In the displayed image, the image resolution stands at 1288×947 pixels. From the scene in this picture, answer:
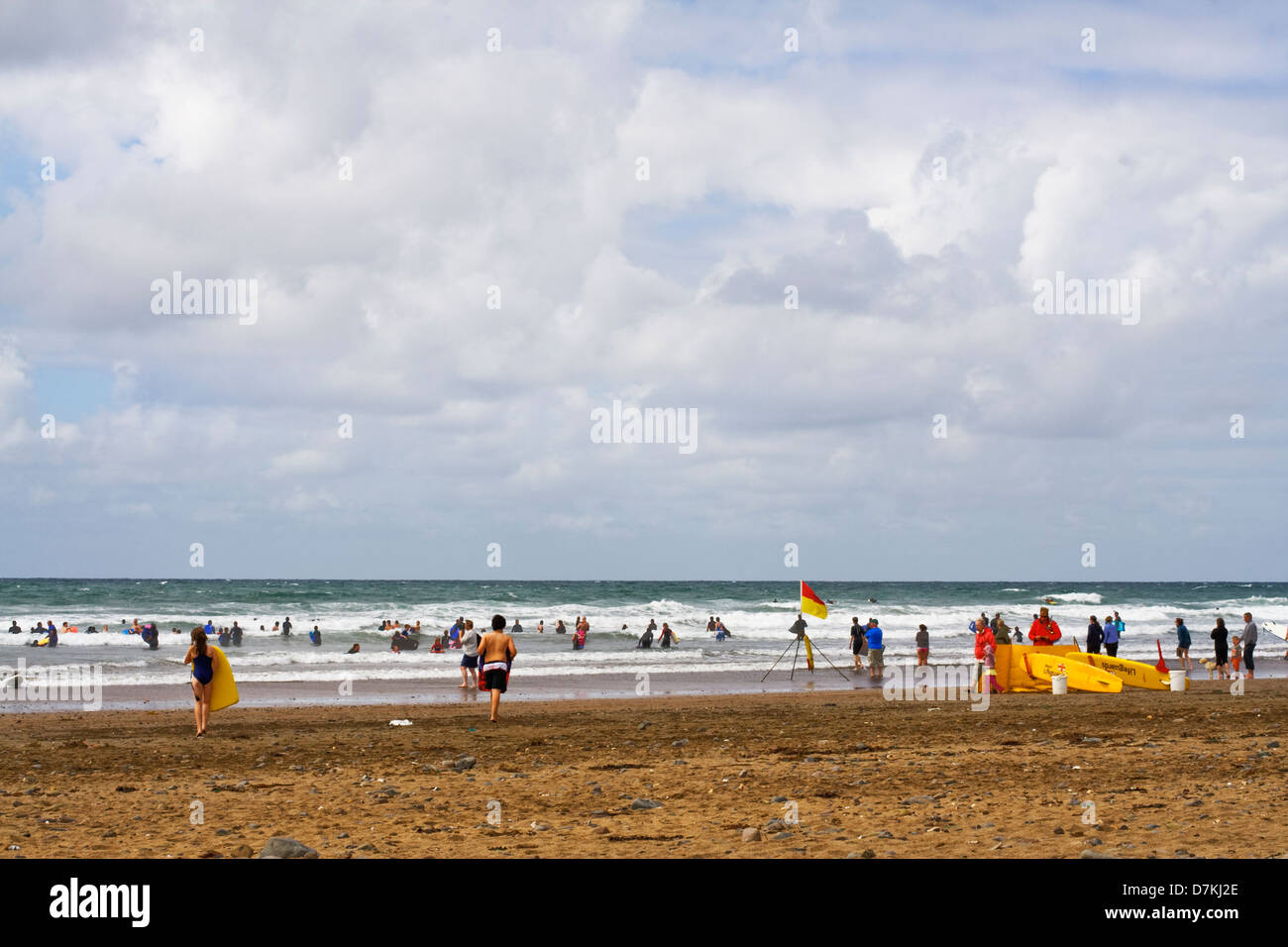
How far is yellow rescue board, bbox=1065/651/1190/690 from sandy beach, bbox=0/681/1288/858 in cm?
507

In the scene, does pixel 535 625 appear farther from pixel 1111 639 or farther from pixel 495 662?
pixel 495 662

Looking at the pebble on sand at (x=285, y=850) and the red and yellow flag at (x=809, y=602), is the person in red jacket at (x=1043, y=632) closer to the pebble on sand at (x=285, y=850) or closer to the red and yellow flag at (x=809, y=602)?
the red and yellow flag at (x=809, y=602)

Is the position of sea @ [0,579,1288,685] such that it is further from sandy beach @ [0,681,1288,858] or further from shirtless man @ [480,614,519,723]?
sandy beach @ [0,681,1288,858]

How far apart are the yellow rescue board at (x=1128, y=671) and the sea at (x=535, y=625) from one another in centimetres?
1189

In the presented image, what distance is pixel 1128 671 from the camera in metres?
23.7

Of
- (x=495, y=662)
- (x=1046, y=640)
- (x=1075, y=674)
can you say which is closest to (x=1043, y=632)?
(x=1046, y=640)

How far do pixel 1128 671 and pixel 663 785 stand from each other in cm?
1597

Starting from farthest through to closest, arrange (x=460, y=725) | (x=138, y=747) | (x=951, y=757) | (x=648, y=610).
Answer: (x=648, y=610)
(x=460, y=725)
(x=138, y=747)
(x=951, y=757)

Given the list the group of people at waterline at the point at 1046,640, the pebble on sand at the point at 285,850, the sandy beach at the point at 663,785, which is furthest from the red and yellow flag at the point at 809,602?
the pebble on sand at the point at 285,850

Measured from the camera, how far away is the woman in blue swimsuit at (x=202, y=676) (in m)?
15.8
